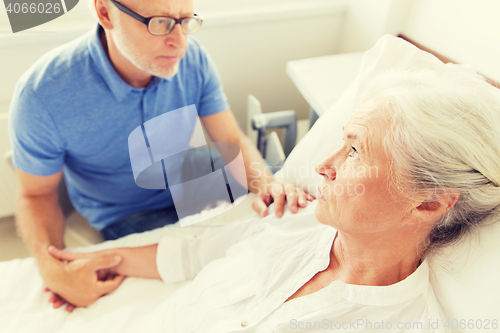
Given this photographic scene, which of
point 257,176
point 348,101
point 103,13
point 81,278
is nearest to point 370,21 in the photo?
point 348,101

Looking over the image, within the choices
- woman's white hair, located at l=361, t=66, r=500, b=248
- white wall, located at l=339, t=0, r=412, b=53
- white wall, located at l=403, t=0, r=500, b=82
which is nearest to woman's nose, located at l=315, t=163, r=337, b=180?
woman's white hair, located at l=361, t=66, r=500, b=248

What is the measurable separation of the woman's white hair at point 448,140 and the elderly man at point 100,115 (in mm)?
394

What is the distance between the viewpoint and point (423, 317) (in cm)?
69

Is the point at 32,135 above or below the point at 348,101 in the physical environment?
below

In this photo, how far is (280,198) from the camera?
3.28 feet

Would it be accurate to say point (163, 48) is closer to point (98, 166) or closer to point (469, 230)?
point (98, 166)

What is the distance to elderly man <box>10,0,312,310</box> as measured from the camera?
95 centimetres

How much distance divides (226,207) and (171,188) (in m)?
0.28

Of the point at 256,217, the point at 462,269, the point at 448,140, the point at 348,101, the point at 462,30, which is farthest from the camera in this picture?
the point at 462,30

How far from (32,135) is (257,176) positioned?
712 millimetres

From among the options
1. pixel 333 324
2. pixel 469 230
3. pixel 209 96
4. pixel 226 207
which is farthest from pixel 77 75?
pixel 469 230

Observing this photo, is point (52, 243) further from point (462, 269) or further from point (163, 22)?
point (462, 269)

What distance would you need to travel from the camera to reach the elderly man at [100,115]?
954 mm

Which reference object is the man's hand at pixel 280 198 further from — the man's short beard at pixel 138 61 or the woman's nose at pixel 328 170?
the man's short beard at pixel 138 61
